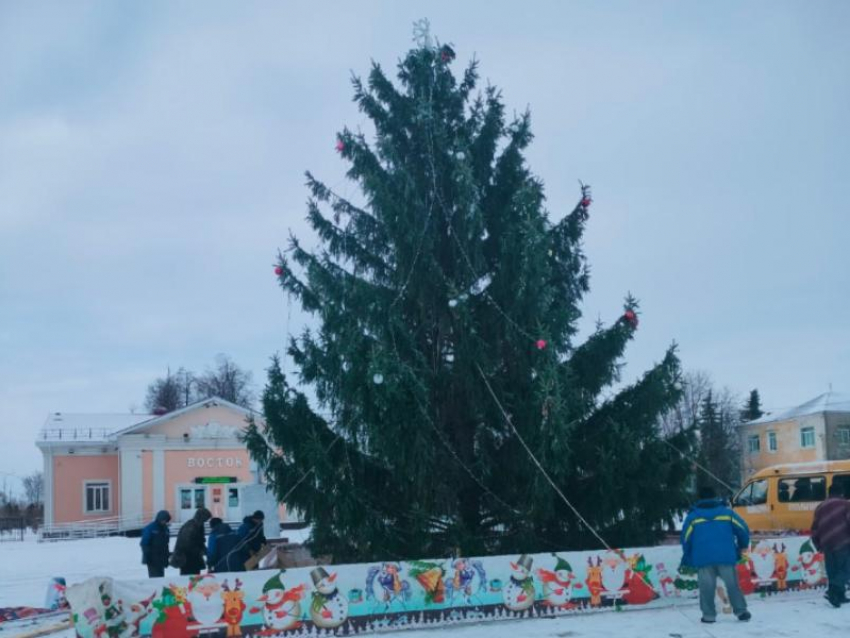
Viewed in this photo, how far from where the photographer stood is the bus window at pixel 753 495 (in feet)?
66.3

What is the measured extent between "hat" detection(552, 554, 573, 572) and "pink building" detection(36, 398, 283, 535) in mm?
37295

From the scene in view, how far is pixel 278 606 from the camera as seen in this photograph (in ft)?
33.9

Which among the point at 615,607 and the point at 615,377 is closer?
the point at 615,607

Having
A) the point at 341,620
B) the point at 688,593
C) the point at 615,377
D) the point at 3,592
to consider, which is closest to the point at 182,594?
the point at 341,620

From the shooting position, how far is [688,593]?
11.6m

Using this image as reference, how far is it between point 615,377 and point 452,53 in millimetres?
6681

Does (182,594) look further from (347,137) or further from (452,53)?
(452,53)

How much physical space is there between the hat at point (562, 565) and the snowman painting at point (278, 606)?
3.28 m

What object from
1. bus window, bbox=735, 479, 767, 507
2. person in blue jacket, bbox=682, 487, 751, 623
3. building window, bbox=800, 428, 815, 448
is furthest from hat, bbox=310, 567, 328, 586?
building window, bbox=800, 428, 815, 448

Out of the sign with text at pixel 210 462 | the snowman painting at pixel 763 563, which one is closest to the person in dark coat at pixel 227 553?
the snowman painting at pixel 763 563

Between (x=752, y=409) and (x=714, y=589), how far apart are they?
67.8m

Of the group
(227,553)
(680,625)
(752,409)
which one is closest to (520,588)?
(680,625)

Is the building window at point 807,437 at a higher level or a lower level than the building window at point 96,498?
higher

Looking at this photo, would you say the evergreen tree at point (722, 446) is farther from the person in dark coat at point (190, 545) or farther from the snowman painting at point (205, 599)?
the snowman painting at point (205, 599)
